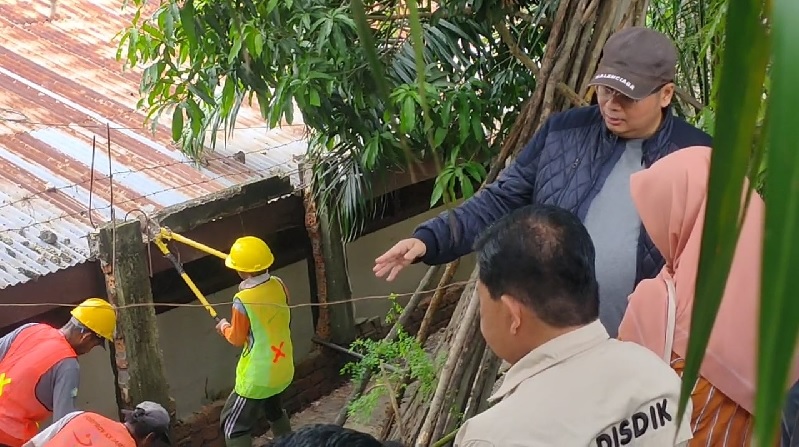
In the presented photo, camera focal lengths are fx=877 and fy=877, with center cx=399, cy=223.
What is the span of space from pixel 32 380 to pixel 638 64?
8.13 feet

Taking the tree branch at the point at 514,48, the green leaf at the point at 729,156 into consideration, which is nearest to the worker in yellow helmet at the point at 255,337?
the tree branch at the point at 514,48

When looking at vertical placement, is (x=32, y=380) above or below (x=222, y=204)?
below

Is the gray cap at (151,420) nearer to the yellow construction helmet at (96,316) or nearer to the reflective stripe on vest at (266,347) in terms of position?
the yellow construction helmet at (96,316)

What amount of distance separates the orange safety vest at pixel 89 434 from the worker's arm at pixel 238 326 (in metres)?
1.43

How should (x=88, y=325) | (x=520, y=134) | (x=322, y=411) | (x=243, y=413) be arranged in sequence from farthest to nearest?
(x=322, y=411) → (x=243, y=413) → (x=88, y=325) → (x=520, y=134)

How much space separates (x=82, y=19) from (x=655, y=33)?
4.85 m

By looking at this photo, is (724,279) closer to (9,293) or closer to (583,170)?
(583,170)

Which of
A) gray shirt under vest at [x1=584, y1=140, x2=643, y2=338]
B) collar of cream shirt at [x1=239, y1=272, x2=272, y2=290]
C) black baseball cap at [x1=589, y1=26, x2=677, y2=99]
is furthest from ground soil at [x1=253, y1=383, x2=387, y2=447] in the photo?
black baseball cap at [x1=589, y1=26, x2=677, y2=99]

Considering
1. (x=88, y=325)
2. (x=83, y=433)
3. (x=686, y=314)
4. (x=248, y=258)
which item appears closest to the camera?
(x=686, y=314)

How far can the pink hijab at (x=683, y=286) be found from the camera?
1.36 m

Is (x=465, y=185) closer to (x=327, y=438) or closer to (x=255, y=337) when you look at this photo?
(x=255, y=337)

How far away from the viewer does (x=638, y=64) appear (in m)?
1.77

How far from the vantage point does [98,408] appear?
4422mm

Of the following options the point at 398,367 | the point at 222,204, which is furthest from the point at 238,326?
the point at 398,367
